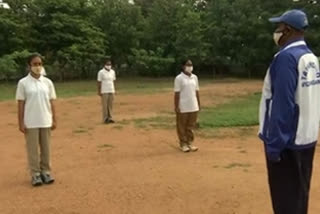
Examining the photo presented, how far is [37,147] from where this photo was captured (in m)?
6.70

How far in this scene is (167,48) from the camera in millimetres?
37656

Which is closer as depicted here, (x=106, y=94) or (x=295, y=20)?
(x=295, y=20)

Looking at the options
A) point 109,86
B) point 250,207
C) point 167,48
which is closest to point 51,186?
point 250,207

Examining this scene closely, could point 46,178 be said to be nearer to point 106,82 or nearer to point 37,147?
point 37,147

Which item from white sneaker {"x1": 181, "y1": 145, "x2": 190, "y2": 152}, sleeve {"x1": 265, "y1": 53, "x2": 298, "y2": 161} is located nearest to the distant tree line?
white sneaker {"x1": 181, "y1": 145, "x2": 190, "y2": 152}

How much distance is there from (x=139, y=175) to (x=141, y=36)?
102ft

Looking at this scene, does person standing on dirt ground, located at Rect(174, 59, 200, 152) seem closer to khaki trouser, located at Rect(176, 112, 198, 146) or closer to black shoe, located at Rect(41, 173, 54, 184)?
khaki trouser, located at Rect(176, 112, 198, 146)

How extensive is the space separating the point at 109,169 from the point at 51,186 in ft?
3.79

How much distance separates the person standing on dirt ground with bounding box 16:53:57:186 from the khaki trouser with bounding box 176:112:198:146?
2.97 meters

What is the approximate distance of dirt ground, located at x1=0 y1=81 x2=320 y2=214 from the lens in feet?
18.3

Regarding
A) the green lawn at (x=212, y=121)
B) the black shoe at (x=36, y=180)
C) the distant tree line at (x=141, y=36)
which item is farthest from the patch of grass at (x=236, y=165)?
the distant tree line at (x=141, y=36)

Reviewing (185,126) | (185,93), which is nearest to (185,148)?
(185,126)

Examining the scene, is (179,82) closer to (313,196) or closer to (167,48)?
(313,196)

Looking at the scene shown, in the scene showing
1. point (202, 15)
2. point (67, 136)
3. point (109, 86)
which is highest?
point (202, 15)
